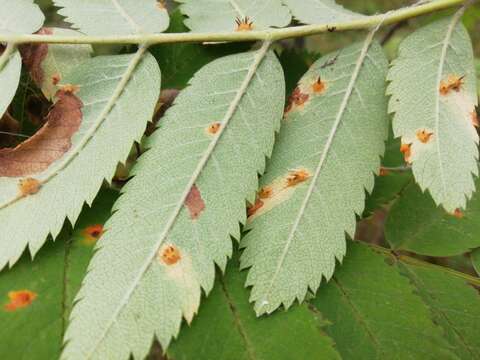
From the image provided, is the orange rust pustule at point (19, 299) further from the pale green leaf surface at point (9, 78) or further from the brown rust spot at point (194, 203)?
the pale green leaf surface at point (9, 78)

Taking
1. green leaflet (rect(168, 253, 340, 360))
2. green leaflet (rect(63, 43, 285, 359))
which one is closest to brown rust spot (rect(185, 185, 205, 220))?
green leaflet (rect(63, 43, 285, 359))

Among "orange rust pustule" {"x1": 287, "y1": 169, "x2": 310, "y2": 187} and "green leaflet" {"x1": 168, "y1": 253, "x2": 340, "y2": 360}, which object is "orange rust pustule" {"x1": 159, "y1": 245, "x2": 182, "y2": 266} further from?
"orange rust pustule" {"x1": 287, "y1": 169, "x2": 310, "y2": 187}

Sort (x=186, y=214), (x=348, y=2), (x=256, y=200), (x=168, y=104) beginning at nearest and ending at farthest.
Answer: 1. (x=186, y=214)
2. (x=256, y=200)
3. (x=168, y=104)
4. (x=348, y=2)

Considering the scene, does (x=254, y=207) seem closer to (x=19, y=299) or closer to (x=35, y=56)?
(x=19, y=299)

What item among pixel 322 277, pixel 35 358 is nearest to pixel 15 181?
pixel 35 358

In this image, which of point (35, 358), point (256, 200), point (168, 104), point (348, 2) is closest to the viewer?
point (35, 358)

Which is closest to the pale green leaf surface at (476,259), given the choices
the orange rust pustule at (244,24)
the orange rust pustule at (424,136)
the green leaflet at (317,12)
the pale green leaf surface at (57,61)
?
the orange rust pustule at (424,136)

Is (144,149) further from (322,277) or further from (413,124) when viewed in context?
(413,124)
